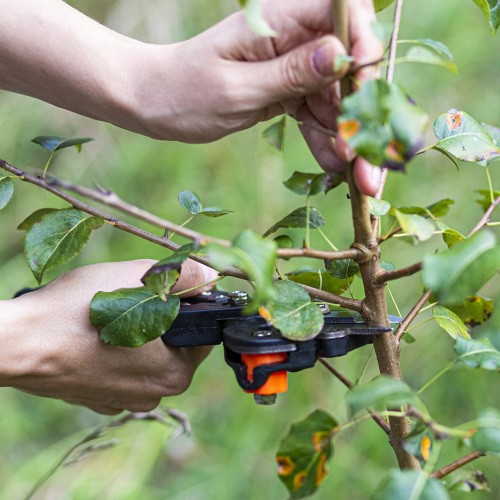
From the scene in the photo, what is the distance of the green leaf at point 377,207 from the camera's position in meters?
0.68

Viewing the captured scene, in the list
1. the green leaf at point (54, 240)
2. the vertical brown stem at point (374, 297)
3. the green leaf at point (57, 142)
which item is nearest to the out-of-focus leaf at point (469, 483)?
the vertical brown stem at point (374, 297)

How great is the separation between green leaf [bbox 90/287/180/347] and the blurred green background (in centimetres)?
95

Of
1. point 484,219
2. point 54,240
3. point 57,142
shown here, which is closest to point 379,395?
point 484,219

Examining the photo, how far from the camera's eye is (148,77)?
2.60ft

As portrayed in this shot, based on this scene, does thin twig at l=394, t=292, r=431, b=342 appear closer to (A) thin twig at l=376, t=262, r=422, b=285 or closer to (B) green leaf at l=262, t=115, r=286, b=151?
(A) thin twig at l=376, t=262, r=422, b=285

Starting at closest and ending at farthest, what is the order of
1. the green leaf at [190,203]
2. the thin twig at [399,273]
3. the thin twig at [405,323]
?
the thin twig at [399,273] < the thin twig at [405,323] < the green leaf at [190,203]

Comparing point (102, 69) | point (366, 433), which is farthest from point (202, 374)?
point (102, 69)

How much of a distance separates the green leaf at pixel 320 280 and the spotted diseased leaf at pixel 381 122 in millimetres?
277

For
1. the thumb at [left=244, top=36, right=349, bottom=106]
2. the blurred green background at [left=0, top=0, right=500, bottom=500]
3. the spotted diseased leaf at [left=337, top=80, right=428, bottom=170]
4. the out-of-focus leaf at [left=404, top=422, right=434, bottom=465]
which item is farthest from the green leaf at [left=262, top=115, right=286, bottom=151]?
the blurred green background at [left=0, top=0, right=500, bottom=500]

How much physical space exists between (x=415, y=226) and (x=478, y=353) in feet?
0.37

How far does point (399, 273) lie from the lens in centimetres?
64

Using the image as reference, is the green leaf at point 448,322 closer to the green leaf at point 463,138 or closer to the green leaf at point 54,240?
the green leaf at point 463,138

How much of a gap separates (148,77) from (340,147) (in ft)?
0.82

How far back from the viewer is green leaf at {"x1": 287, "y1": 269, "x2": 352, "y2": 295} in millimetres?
808
